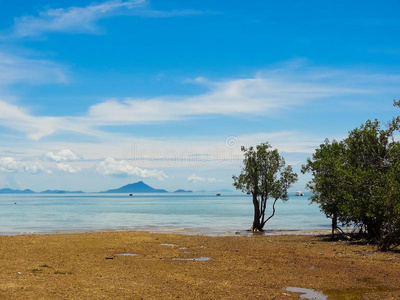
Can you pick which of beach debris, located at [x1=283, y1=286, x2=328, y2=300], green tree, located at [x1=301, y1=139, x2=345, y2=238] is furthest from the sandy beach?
green tree, located at [x1=301, y1=139, x2=345, y2=238]

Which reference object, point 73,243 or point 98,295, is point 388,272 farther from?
point 73,243

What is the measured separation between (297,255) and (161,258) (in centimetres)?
757

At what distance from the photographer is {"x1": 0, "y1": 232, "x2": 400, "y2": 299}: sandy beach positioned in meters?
13.1

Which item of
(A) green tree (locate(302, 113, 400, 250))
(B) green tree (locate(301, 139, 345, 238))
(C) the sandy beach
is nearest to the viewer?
(C) the sandy beach

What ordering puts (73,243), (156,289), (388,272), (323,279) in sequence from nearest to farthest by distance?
(156,289) < (323,279) < (388,272) < (73,243)

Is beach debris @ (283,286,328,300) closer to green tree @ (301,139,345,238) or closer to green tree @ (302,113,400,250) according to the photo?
green tree @ (302,113,400,250)

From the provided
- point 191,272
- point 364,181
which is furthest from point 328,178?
point 191,272

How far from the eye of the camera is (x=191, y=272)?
16891 mm

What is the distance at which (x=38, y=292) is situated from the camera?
12797 mm

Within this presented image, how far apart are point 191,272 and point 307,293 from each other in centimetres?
541

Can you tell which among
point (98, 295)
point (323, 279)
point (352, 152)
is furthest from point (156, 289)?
point (352, 152)

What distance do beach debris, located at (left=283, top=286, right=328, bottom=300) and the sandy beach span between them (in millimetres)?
254

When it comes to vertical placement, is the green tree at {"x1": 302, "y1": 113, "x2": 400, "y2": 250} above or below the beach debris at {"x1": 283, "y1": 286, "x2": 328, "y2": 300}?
above

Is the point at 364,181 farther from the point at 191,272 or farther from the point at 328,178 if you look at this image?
the point at 191,272
